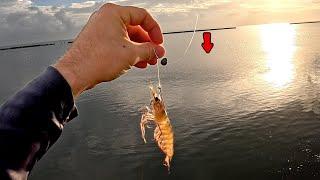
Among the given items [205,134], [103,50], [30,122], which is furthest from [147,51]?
[205,134]

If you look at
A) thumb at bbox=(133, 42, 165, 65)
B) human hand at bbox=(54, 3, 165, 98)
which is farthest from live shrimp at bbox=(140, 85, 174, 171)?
human hand at bbox=(54, 3, 165, 98)

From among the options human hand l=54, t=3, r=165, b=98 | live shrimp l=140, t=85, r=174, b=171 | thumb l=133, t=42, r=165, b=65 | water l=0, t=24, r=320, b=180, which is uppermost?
human hand l=54, t=3, r=165, b=98

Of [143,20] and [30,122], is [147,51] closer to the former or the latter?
[143,20]

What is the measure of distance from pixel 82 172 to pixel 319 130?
42.7m

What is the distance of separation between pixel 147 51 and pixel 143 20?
0.29m

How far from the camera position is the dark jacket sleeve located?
199 centimetres

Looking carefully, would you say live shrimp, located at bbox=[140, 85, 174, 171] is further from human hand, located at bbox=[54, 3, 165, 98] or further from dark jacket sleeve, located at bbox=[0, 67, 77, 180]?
dark jacket sleeve, located at bbox=[0, 67, 77, 180]

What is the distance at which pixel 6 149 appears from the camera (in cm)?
197

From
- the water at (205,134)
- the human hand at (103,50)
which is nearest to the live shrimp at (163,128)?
the human hand at (103,50)

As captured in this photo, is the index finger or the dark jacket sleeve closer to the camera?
the dark jacket sleeve

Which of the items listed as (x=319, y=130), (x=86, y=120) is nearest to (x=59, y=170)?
(x=86, y=120)

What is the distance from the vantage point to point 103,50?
9.30ft

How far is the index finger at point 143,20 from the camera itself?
122 inches

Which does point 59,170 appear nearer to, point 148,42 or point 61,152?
point 61,152
